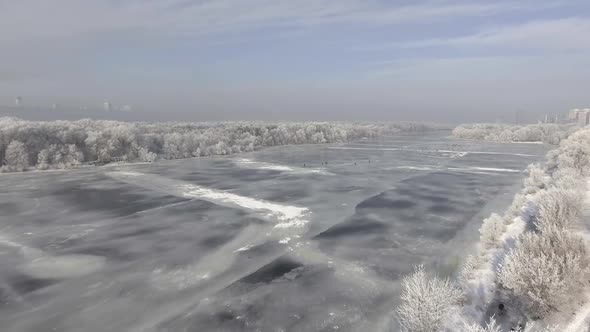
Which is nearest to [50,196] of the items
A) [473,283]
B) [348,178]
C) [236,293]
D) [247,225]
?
[247,225]

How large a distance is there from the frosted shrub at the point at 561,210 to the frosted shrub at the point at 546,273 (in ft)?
15.9

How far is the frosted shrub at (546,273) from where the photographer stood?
1431 centimetres

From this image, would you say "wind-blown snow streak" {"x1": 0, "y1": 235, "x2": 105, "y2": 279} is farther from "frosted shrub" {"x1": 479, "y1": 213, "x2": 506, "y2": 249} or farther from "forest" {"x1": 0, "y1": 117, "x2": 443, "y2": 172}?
"forest" {"x1": 0, "y1": 117, "x2": 443, "y2": 172}

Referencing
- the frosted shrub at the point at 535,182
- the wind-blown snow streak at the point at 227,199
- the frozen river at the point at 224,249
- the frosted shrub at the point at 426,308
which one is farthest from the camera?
the frosted shrub at the point at 535,182

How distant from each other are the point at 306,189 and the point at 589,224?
29179 mm

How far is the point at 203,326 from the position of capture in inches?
624

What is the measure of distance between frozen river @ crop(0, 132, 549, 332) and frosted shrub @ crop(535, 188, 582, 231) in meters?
5.40

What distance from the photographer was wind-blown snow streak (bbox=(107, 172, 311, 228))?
3244cm

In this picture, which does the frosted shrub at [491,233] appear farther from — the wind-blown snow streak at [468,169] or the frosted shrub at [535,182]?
the wind-blown snow streak at [468,169]

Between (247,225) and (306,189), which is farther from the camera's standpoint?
(306,189)

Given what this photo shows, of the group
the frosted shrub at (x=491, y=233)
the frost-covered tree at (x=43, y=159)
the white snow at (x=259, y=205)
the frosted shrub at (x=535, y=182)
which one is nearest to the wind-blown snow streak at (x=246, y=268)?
the white snow at (x=259, y=205)

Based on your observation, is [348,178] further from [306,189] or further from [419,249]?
[419,249]

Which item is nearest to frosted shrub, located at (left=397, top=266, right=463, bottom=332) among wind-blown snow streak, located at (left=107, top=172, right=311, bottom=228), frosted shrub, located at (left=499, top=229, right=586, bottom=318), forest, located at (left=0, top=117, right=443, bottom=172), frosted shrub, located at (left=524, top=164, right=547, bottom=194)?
frosted shrub, located at (left=499, top=229, right=586, bottom=318)

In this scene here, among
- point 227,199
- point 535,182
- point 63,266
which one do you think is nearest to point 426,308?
point 63,266
